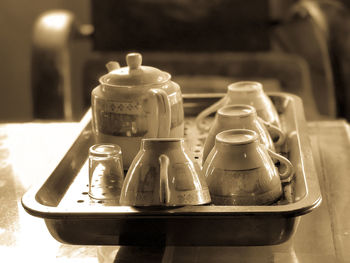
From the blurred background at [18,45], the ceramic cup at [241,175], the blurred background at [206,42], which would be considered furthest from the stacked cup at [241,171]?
the blurred background at [18,45]

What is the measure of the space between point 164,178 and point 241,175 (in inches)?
3.5

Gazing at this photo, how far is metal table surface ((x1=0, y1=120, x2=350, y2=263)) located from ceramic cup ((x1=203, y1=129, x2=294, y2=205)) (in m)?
0.06

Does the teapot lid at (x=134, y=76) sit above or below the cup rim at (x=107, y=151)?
above

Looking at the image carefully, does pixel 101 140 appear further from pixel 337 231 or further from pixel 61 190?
pixel 337 231

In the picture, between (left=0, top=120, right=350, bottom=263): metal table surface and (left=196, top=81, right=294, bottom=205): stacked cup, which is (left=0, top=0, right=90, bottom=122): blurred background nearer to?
(left=0, top=120, right=350, bottom=263): metal table surface

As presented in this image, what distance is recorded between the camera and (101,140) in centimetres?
87

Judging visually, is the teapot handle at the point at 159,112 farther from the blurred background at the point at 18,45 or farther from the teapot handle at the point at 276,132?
the blurred background at the point at 18,45

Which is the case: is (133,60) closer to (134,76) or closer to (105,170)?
(134,76)

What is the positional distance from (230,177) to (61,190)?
0.21m

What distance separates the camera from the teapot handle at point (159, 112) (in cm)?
82

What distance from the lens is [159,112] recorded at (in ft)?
2.70

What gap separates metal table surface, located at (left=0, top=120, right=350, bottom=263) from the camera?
0.72m

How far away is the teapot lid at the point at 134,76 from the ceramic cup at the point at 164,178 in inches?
6.6

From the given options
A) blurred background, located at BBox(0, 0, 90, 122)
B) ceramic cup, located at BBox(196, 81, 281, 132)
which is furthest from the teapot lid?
blurred background, located at BBox(0, 0, 90, 122)
